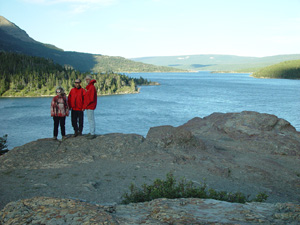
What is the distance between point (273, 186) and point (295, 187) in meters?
1.07

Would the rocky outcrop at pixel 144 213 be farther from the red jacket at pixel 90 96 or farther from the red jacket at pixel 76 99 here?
the red jacket at pixel 76 99

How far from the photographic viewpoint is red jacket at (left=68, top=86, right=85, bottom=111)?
13461 millimetres

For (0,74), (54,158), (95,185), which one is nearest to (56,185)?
(95,185)

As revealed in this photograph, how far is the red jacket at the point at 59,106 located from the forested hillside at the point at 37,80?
10504 cm

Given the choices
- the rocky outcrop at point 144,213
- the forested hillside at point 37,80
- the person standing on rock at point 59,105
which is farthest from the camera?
the forested hillside at point 37,80

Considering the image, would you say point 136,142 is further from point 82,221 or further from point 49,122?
point 49,122

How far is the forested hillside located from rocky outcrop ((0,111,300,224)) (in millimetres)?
106102

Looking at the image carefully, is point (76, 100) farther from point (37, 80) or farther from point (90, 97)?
point (37, 80)

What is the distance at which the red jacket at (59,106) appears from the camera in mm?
13180

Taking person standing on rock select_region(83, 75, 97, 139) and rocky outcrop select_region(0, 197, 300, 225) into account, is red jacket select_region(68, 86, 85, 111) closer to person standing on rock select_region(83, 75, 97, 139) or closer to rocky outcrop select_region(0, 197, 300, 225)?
person standing on rock select_region(83, 75, 97, 139)

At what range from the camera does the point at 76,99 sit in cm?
1349

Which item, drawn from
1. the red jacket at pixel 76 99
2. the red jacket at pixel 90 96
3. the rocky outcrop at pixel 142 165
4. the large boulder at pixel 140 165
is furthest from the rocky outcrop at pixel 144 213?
the red jacket at pixel 76 99

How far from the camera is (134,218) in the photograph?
4.81 metres

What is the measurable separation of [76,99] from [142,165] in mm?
4613
